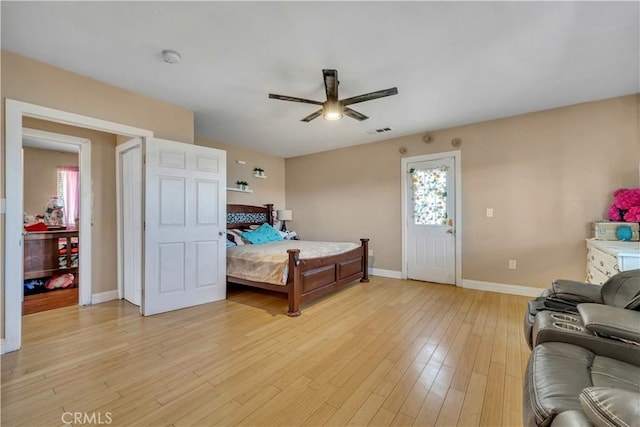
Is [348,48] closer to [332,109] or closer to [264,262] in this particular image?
[332,109]

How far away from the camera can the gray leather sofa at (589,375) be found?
2.21 ft

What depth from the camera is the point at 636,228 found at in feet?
9.21

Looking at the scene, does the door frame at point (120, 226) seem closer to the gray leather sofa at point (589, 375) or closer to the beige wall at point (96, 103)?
the beige wall at point (96, 103)

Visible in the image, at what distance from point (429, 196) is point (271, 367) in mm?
3589

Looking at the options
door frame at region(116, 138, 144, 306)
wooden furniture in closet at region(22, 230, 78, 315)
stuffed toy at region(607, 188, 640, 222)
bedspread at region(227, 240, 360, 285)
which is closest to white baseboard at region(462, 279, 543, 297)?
stuffed toy at region(607, 188, 640, 222)

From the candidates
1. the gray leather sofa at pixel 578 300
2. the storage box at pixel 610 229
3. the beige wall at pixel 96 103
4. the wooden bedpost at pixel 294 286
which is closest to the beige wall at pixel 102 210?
the beige wall at pixel 96 103

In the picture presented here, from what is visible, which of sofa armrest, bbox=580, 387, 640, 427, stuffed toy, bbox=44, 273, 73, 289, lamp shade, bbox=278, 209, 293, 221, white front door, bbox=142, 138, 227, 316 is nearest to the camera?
sofa armrest, bbox=580, 387, 640, 427

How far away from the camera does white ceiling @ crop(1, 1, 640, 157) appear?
1.83m

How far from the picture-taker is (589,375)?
1.03 metres

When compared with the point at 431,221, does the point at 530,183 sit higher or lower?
higher

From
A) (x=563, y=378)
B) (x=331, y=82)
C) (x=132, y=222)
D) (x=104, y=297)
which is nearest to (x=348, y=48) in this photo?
(x=331, y=82)

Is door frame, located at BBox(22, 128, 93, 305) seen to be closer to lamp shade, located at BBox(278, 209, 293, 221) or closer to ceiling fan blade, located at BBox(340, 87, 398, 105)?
lamp shade, located at BBox(278, 209, 293, 221)

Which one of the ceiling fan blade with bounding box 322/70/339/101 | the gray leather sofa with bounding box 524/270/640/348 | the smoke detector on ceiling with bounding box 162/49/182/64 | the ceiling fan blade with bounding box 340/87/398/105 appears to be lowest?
the gray leather sofa with bounding box 524/270/640/348

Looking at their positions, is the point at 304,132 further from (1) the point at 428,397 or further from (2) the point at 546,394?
(2) the point at 546,394
